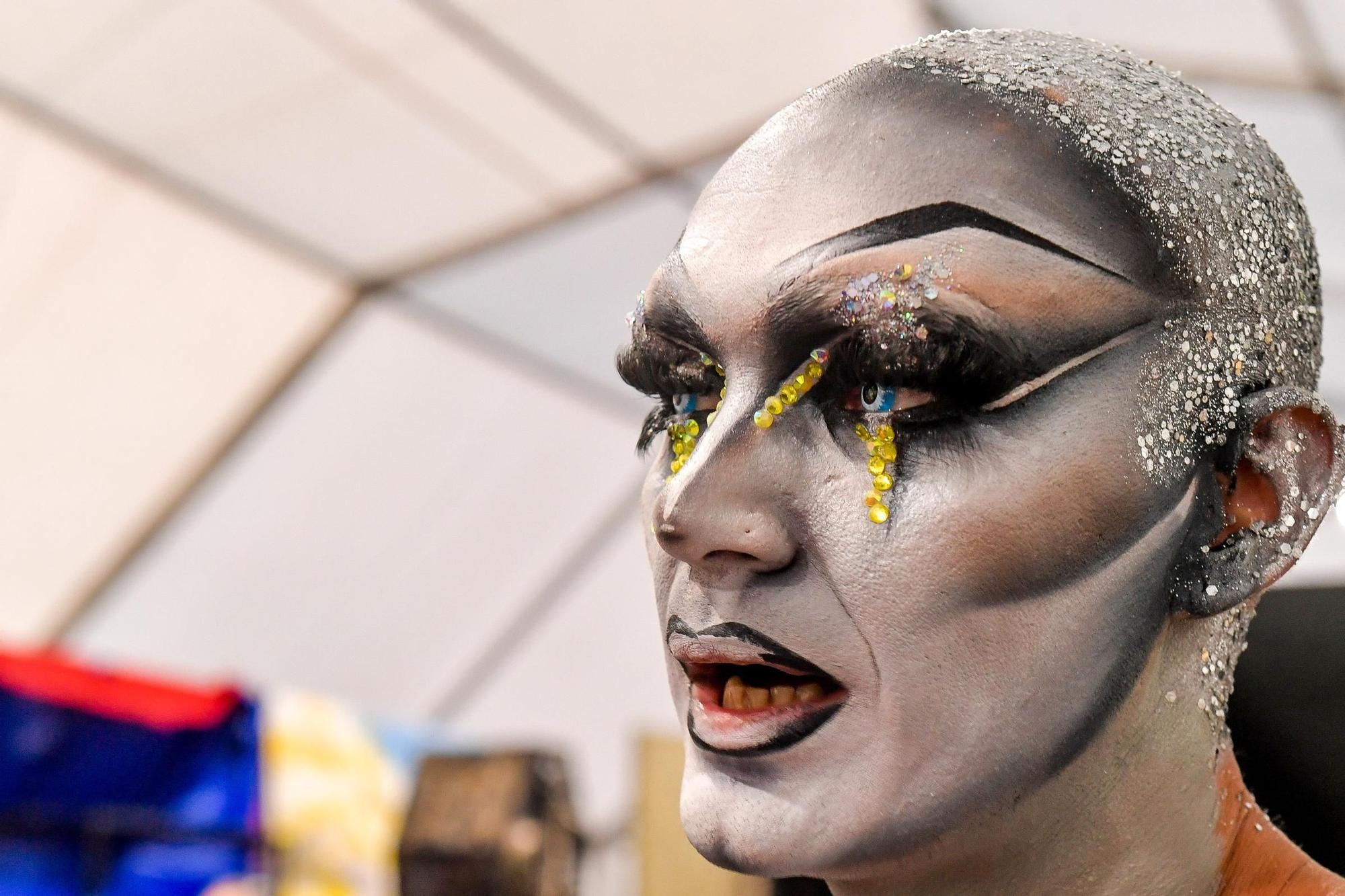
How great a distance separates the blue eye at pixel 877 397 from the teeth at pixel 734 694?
294 millimetres

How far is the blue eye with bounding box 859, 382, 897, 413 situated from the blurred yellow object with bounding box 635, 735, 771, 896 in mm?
1949

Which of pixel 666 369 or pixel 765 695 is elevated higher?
pixel 666 369

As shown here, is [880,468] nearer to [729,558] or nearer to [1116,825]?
[729,558]

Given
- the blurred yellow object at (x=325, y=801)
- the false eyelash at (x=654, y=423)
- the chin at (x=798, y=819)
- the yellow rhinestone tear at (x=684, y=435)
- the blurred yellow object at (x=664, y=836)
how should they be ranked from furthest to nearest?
1. the blurred yellow object at (x=325, y=801)
2. the blurred yellow object at (x=664, y=836)
3. the false eyelash at (x=654, y=423)
4. the yellow rhinestone tear at (x=684, y=435)
5. the chin at (x=798, y=819)

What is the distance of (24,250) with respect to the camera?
5074 millimetres

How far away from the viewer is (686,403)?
149 cm

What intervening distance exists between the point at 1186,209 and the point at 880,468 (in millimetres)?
414

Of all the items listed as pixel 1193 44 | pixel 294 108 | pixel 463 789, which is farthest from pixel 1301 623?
pixel 294 108

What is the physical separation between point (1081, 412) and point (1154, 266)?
17cm

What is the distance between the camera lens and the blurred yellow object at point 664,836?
3.06 metres

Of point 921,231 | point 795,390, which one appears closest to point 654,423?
point 795,390

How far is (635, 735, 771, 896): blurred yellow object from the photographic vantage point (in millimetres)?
3061

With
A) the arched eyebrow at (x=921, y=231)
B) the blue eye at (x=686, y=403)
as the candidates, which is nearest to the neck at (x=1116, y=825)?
the arched eyebrow at (x=921, y=231)

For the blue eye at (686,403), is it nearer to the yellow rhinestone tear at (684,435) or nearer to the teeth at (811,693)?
the yellow rhinestone tear at (684,435)
